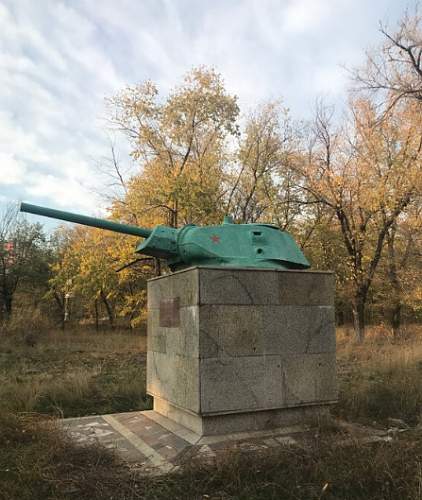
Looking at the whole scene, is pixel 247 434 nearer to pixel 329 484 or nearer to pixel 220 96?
pixel 329 484

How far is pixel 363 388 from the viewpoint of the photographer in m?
7.74

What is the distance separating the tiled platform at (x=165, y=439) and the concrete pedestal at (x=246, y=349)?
14cm

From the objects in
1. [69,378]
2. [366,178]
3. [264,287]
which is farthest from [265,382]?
[366,178]

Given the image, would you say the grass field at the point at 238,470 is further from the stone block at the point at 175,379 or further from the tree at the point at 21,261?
the tree at the point at 21,261

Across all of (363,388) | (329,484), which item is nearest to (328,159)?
(363,388)

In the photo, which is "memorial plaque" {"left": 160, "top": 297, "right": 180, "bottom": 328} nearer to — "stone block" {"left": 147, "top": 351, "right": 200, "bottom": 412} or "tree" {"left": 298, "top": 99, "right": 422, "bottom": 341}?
"stone block" {"left": 147, "top": 351, "right": 200, "bottom": 412}

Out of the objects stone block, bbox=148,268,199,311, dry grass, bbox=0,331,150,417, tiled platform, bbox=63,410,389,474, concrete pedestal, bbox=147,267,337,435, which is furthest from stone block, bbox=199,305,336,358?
dry grass, bbox=0,331,150,417

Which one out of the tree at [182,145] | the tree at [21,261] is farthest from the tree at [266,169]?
the tree at [21,261]

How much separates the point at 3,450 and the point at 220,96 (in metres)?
16.9

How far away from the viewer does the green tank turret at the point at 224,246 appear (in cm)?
583

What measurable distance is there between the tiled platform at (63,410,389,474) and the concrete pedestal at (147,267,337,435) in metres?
0.14

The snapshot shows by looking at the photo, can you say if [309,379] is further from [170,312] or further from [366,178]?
[366,178]

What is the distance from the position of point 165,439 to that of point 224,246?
2229mm

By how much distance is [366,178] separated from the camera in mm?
17750
